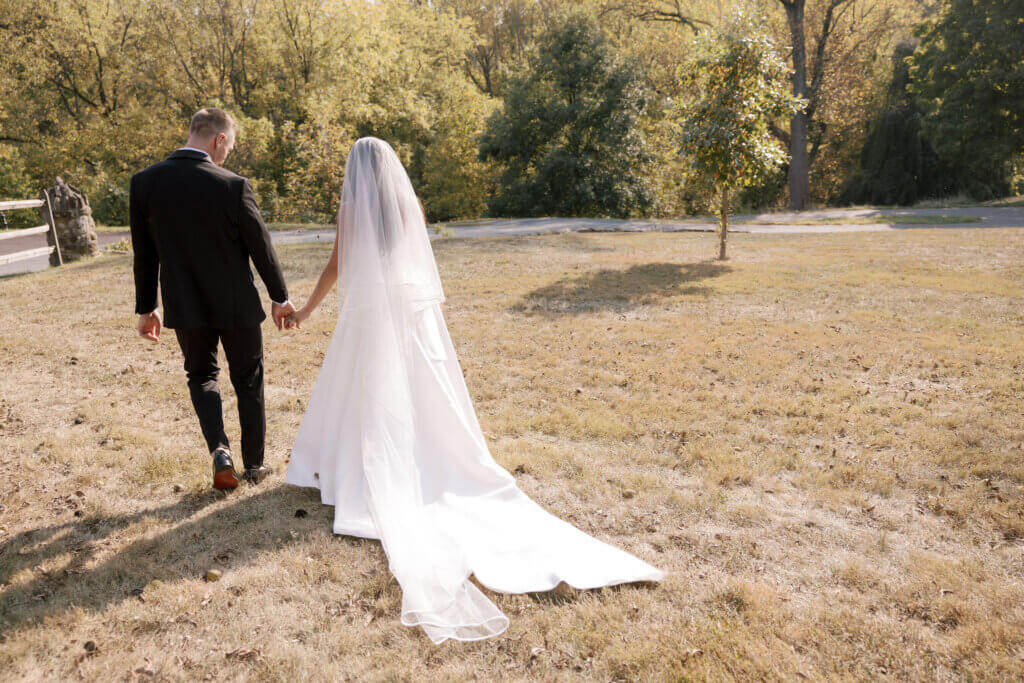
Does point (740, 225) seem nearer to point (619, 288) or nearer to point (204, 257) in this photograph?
point (619, 288)

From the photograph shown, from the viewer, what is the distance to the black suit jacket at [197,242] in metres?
3.85

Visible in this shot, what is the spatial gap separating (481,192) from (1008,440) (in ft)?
93.9

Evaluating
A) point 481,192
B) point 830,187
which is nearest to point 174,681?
point 481,192

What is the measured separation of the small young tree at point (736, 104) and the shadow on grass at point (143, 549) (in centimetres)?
1089

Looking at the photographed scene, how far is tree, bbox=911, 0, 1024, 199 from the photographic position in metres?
26.1

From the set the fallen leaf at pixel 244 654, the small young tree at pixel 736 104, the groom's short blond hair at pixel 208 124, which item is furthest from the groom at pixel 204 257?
the small young tree at pixel 736 104

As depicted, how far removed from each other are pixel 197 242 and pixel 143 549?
1.89 metres

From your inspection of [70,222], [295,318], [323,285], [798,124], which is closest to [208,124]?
[323,285]

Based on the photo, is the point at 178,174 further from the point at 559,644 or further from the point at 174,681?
the point at 559,644

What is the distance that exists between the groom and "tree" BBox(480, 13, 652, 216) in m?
24.2

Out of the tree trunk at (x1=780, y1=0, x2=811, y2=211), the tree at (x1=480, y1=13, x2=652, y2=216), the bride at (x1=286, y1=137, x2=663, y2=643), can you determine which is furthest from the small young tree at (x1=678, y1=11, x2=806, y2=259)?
the tree trunk at (x1=780, y1=0, x2=811, y2=211)

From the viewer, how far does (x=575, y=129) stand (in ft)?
91.8

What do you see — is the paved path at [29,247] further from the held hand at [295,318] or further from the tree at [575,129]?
the tree at [575,129]

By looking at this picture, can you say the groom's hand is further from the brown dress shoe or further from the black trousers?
the brown dress shoe
